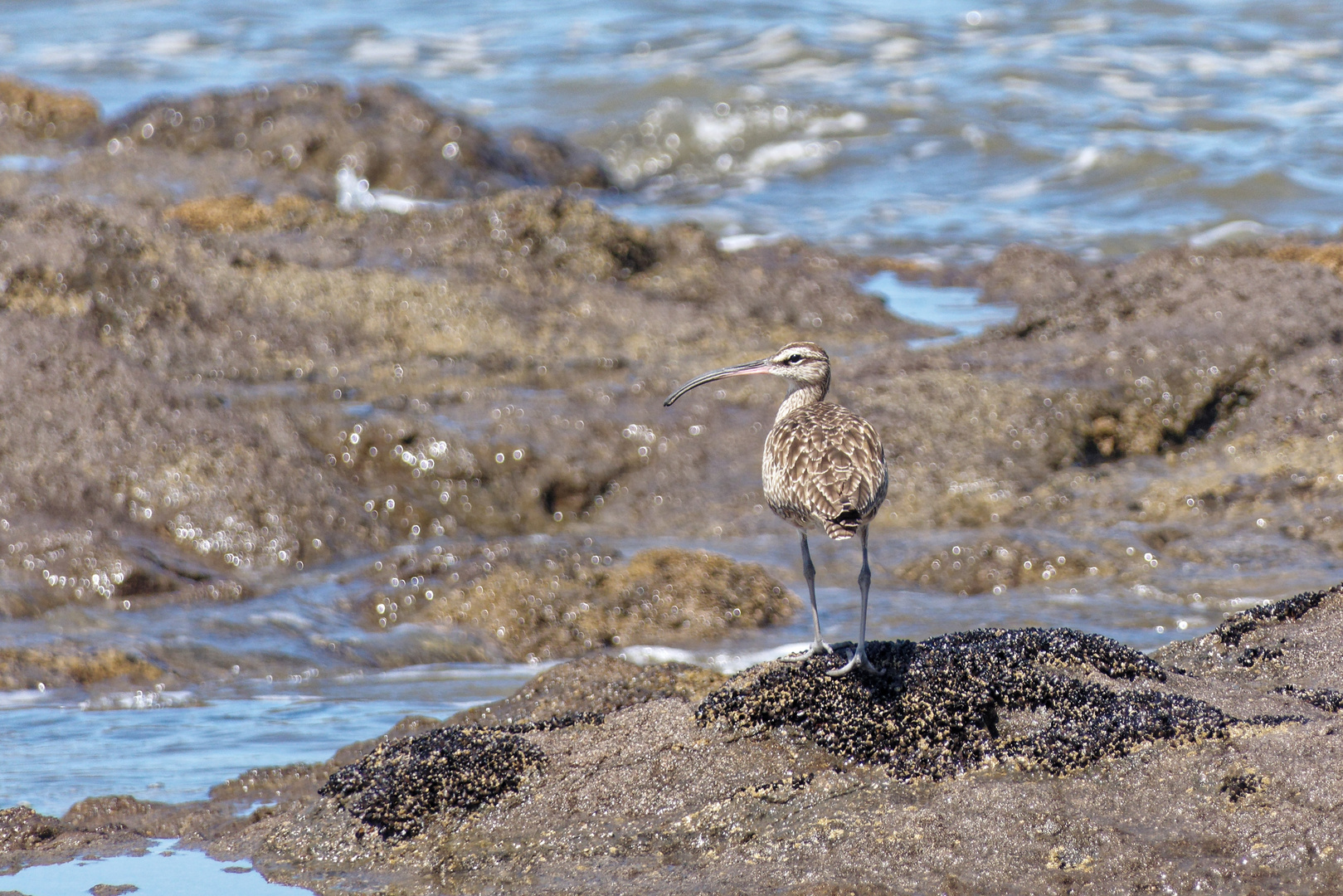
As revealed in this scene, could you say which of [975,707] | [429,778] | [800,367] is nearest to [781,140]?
[800,367]

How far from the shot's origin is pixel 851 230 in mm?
15883

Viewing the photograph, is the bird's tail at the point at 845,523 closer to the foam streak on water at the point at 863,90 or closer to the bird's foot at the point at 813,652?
the bird's foot at the point at 813,652

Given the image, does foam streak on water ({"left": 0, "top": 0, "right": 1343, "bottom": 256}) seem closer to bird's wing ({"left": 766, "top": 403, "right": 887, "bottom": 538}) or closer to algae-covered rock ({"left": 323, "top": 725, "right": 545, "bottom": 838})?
bird's wing ({"left": 766, "top": 403, "right": 887, "bottom": 538})

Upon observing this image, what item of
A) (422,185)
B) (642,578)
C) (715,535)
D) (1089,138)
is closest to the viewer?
(642,578)

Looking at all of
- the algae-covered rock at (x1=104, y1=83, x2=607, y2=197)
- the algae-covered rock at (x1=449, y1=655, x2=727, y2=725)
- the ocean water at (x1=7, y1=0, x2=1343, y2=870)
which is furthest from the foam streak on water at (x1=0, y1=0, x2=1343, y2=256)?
the algae-covered rock at (x1=449, y1=655, x2=727, y2=725)

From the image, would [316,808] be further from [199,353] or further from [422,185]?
[422,185]

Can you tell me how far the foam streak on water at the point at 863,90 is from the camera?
55.5ft

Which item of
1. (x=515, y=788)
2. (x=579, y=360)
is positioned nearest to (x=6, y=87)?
(x=579, y=360)

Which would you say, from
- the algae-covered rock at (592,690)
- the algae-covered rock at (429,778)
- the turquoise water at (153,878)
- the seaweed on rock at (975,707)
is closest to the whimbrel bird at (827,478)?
the seaweed on rock at (975,707)

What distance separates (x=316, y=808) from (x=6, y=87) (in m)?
16.6

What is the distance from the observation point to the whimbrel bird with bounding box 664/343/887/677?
14.9 ft

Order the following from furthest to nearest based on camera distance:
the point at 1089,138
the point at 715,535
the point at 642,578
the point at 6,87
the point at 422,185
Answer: the point at 1089,138
the point at 6,87
the point at 422,185
the point at 715,535
the point at 642,578

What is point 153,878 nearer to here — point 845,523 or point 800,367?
point 845,523

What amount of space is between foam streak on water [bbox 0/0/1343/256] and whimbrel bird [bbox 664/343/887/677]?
33.7ft
